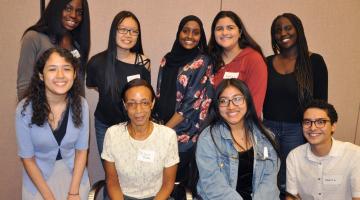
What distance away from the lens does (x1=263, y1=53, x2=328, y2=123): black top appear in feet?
8.71

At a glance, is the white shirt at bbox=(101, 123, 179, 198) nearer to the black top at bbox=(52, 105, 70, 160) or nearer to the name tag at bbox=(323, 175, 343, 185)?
the black top at bbox=(52, 105, 70, 160)

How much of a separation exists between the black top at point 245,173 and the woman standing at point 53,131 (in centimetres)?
106

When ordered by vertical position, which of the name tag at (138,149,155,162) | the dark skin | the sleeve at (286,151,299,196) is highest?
the dark skin

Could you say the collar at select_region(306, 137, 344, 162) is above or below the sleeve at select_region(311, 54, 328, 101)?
below

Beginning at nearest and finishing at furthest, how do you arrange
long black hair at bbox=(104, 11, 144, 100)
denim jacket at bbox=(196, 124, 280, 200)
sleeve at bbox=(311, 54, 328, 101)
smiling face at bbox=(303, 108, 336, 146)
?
1. denim jacket at bbox=(196, 124, 280, 200)
2. smiling face at bbox=(303, 108, 336, 146)
3. long black hair at bbox=(104, 11, 144, 100)
4. sleeve at bbox=(311, 54, 328, 101)

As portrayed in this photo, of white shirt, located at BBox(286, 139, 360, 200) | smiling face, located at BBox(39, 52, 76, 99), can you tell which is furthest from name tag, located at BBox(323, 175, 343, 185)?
smiling face, located at BBox(39, 52, 76, 99)

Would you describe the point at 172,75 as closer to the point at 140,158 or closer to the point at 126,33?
the point at 126,33

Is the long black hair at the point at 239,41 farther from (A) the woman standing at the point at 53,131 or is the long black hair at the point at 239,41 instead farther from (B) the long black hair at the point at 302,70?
(A) the woman standing at the point at 53,131

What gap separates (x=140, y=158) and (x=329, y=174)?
1.32 meters

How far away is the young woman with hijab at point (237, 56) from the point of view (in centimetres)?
252

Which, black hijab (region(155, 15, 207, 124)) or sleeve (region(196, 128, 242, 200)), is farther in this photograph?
black hijab (region(155, 15, 207, 124))

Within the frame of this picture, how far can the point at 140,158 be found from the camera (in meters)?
2.26

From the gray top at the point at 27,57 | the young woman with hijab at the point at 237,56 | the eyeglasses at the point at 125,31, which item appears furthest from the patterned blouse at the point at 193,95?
the gray top at the point at 27,57

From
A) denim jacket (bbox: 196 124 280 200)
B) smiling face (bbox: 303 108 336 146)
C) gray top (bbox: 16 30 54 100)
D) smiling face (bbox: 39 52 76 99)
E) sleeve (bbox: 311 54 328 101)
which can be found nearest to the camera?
smiling face (bbox: 39 52 76 99)
